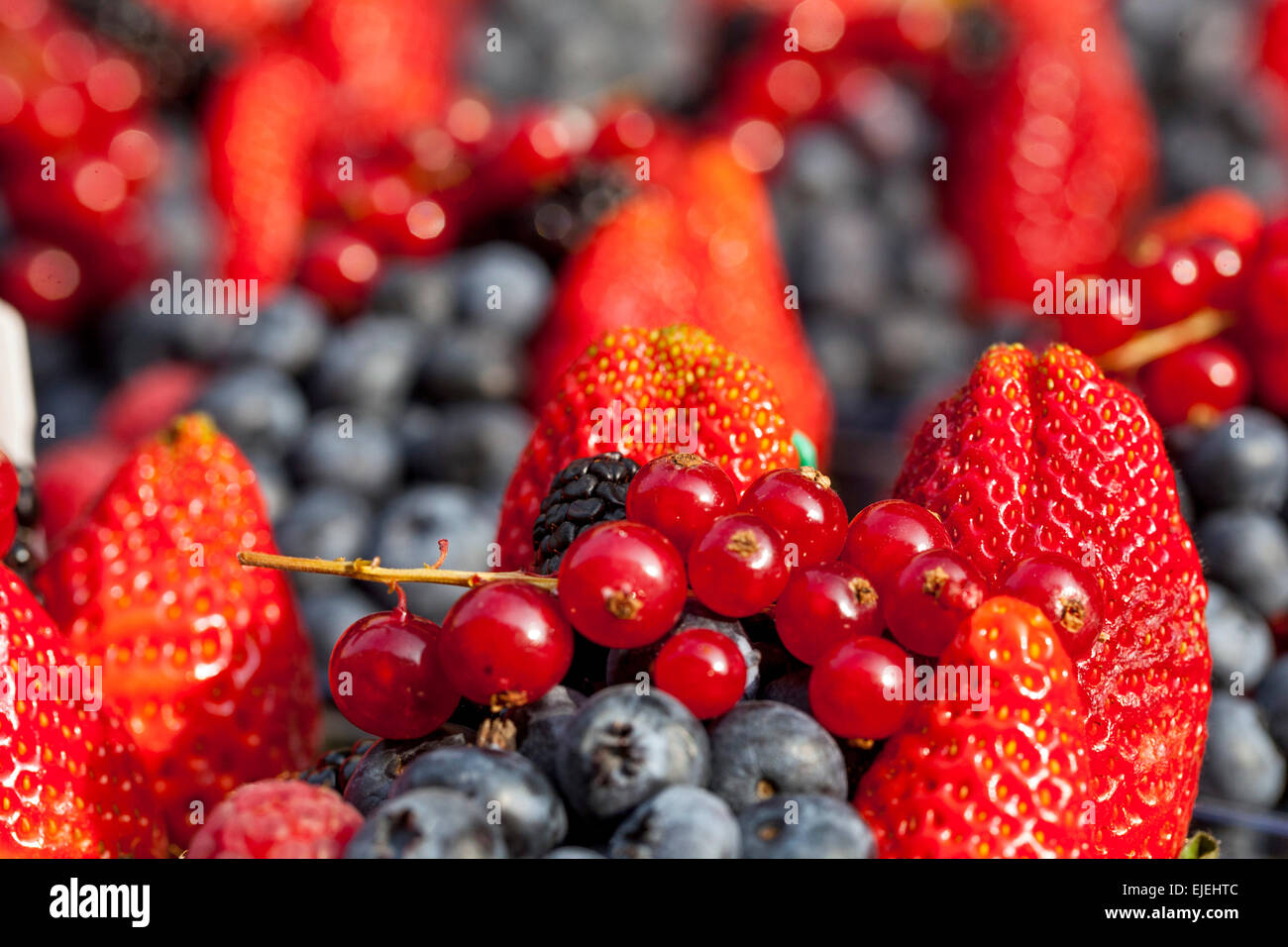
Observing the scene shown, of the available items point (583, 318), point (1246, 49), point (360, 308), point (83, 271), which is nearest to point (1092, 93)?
point (1246, 49)

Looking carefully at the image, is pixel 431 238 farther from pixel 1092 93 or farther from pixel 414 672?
pixel 1092 93

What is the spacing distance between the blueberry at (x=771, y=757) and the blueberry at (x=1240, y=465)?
1002 millimetres

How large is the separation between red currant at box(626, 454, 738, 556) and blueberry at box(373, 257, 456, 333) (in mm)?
1365

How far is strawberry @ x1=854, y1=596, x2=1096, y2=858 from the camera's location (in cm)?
78

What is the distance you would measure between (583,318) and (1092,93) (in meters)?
1.74

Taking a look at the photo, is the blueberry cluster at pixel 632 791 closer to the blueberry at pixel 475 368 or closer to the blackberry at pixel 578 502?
the blackberry at pixel 578 502

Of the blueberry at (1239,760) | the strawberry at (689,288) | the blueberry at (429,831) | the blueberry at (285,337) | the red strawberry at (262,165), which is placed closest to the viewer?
the blueberry at (429,831)

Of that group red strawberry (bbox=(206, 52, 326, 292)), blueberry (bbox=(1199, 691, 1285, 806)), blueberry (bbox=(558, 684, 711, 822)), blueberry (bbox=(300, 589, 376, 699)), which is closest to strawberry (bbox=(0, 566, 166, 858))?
blueberry (bbox=(558, 684, 711, 822))

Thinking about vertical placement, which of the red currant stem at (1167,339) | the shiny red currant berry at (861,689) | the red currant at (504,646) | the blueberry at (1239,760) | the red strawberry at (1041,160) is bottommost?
the blueberry at (1239,760)

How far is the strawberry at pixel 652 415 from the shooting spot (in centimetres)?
109

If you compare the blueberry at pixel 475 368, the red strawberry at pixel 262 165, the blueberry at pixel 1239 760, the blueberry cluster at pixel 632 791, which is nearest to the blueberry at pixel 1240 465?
A: the blueberry at pixel 1239 760

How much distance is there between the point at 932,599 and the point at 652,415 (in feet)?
1.20

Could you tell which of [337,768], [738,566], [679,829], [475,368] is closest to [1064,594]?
[738,566]

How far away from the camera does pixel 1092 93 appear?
3.04 meters
